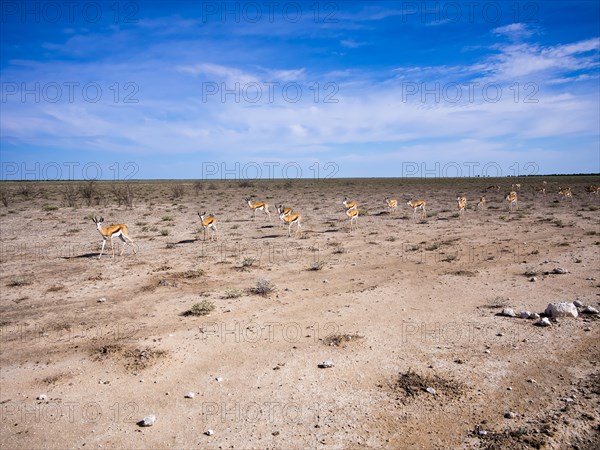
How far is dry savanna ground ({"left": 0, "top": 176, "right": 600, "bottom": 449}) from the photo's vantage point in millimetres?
5586

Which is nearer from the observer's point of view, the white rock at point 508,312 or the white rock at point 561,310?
the white rock at point 561,310

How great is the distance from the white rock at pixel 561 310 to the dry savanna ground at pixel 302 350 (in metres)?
0.20

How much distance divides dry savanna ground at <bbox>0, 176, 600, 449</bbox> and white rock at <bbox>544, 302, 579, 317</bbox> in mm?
195

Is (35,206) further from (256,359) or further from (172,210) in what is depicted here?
(256,359)

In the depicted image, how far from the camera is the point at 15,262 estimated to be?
1552 centimetres

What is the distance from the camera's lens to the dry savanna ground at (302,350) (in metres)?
5.59

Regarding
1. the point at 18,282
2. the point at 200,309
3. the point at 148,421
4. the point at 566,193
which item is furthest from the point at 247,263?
the point at 566,193

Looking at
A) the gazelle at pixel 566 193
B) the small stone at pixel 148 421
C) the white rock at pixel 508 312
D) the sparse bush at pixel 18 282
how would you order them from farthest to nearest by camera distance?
the gazelle at pixel 566 193, the sparse bush at pixel 18 282, the white rock at pixel 508 312, the small stone at pixel 148 421

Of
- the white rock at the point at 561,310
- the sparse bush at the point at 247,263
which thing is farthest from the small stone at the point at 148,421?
the white rock at the point at 561,310

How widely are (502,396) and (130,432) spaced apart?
564 centimetres

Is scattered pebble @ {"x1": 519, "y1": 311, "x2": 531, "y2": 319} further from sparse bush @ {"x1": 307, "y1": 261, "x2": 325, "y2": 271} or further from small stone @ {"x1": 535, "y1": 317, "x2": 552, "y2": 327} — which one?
sparse bush @ {"x1": 307, "y1": 261, "x2": 325, "y2": 271}

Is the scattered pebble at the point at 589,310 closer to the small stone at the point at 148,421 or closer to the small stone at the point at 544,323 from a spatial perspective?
the small stone at the point at 544,323

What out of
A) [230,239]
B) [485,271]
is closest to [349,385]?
[485,271]

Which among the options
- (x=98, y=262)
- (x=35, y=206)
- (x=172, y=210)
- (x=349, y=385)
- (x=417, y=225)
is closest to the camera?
(x=349, y=385)
